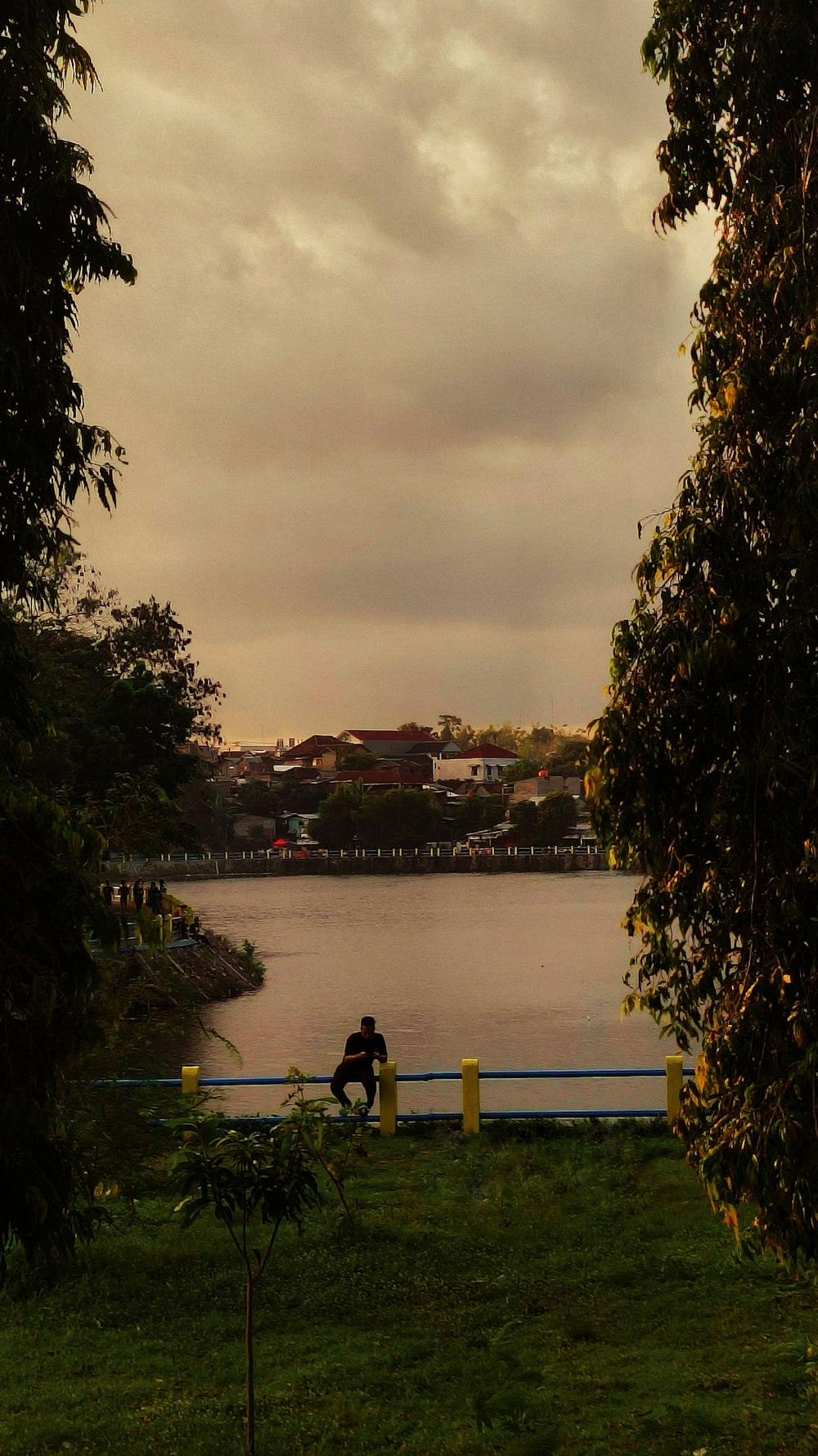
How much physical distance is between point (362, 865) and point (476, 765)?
53.6 metres

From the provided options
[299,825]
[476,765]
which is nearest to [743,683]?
[299,825]

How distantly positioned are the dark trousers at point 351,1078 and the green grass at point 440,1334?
4.14 ft

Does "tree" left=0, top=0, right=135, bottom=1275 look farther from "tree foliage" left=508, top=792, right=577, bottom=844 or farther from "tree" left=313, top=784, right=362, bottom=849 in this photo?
"tree foliage" left=508, top=792, right=577, bottom=844

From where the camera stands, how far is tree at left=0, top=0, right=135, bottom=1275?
523 cm

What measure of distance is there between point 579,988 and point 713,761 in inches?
1298

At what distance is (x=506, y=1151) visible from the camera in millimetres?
12188

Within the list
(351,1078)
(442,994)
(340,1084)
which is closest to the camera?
(340,1084)

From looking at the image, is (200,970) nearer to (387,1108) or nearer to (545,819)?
(387,1108)

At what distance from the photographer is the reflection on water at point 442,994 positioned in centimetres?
2405

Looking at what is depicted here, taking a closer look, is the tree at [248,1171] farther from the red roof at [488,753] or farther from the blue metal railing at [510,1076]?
the red roof at [488,753]

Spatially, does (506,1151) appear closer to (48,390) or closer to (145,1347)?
(145,1347)

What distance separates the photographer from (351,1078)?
12.9 meters

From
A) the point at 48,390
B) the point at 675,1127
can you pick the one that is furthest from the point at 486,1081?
the point at 48,390

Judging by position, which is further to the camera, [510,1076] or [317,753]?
[317,753]
